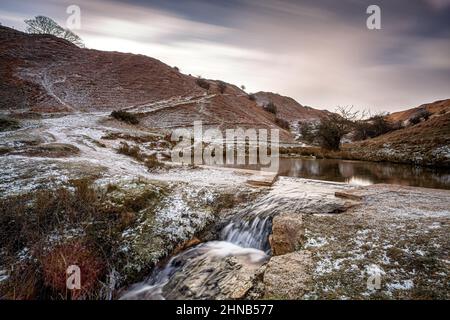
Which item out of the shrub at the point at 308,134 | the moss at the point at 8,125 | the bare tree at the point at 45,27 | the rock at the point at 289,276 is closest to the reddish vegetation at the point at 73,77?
the moss at the point at 8,125

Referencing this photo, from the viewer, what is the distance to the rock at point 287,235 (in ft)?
17.2

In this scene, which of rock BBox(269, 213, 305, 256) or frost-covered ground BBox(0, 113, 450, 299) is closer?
frost-covered ground BBox(0, 113, 450, 299)

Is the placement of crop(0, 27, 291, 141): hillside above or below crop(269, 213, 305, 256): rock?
above

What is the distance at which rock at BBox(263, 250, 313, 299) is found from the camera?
3795 millimetres

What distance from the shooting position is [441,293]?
350cm

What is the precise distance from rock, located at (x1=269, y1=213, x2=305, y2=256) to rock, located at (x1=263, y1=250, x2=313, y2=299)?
40 centimetres

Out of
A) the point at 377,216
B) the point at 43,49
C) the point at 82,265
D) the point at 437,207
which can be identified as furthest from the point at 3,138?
the point at 43,49

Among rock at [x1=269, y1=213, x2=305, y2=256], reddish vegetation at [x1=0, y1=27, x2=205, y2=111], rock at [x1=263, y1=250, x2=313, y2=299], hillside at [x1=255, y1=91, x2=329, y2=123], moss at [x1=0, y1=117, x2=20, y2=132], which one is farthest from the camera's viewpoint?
hillside at [x1=255, y1=91, x2=329, y2=123]

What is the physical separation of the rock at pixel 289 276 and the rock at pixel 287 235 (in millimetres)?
396

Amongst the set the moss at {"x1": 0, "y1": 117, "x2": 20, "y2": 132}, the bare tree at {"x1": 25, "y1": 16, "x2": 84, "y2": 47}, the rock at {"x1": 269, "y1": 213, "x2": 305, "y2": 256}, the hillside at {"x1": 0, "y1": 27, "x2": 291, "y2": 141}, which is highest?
the bare tree at {"x1": 25, "y1": 16, "x2": 84, "y2": 47}

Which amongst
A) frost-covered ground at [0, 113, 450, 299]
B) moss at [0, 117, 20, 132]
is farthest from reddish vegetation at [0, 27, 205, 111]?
frost-covered ground at [0, 113, 450, 299]

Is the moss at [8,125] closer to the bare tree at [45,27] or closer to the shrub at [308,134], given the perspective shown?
the shrub at [308,134]

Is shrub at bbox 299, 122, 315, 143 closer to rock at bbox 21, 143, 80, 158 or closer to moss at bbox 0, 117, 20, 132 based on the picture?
rock at bbox 21, 143, 80, 158
